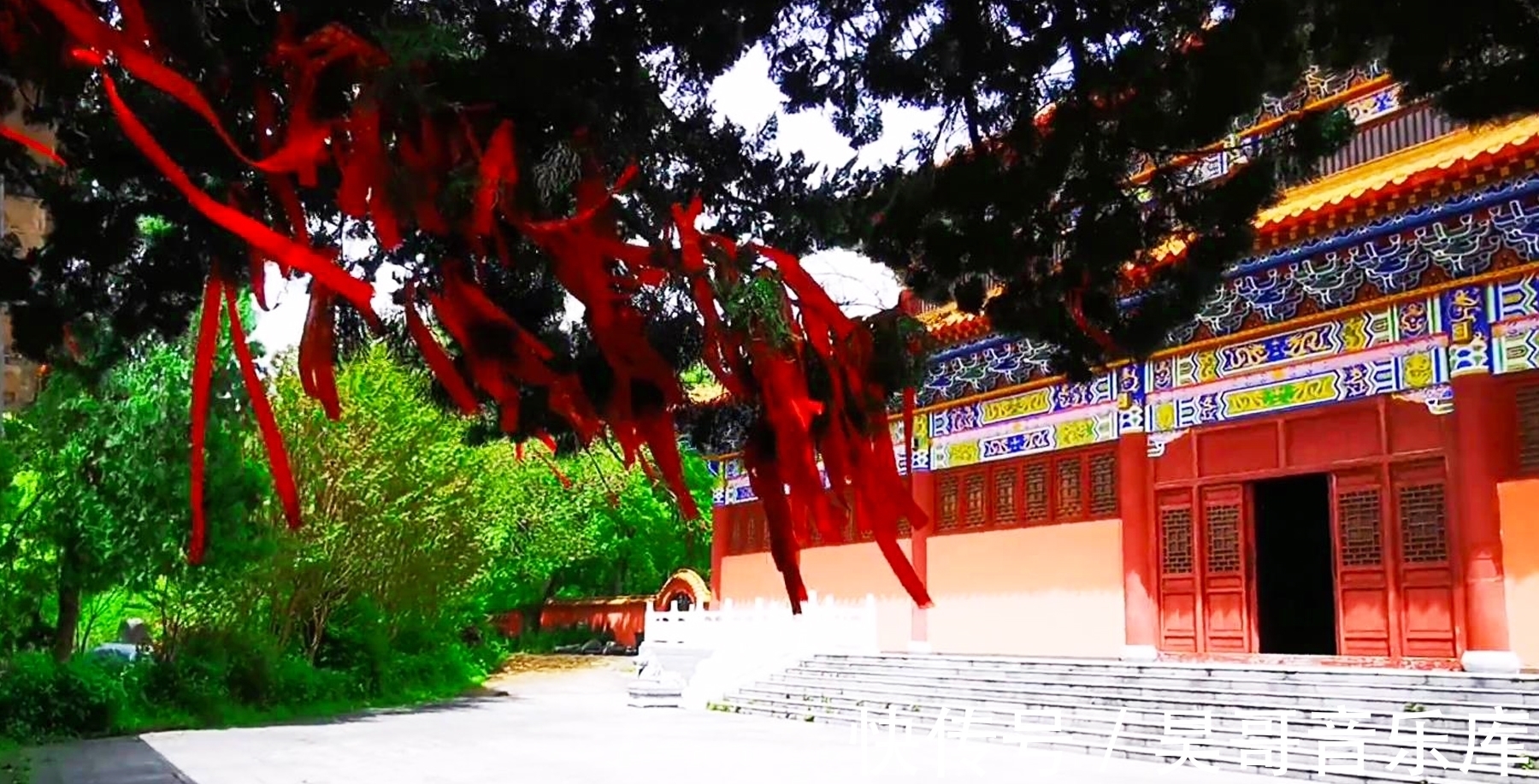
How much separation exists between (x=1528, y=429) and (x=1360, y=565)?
153 centimetres

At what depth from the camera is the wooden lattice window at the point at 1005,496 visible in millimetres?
12914

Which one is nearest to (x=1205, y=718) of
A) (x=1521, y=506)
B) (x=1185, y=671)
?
(x=1185, y=671)


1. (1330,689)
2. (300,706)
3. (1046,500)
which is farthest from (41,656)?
(1330,689)

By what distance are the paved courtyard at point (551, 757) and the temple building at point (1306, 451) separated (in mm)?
1919

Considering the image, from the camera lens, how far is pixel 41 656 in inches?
504

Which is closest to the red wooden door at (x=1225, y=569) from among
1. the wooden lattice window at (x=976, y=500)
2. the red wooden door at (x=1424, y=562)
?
the red wooden door at (x=1424, y=562)

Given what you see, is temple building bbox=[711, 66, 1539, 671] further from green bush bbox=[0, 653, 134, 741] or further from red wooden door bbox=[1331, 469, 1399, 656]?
green bush bbox=[0, 653, 134, 741]

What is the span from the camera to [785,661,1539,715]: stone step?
809 cm

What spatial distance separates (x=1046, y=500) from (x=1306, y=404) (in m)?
2.92

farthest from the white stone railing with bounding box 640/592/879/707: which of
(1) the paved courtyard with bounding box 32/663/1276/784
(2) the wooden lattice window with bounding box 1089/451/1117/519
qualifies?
(2) the wooden lattice window with bounding box 1089/451/1117/519

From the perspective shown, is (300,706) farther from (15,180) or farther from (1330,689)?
(15,180)

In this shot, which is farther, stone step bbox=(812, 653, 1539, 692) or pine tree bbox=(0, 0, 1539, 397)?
stone step bbox=(812, 653, 1539, 692)

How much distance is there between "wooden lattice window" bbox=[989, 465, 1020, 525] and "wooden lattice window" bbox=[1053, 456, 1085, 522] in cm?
53

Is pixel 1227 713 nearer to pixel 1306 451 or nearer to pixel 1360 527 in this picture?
pixel 1360 527
